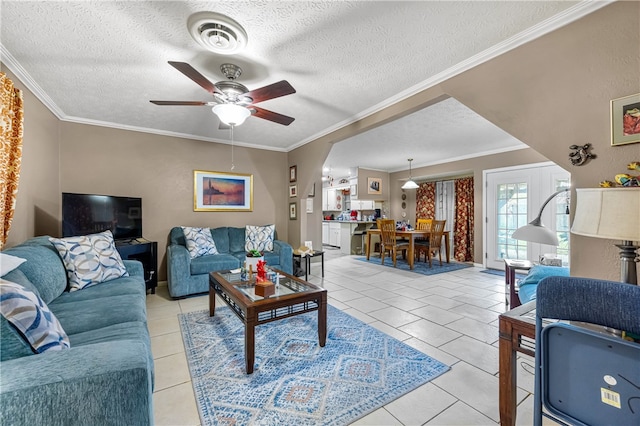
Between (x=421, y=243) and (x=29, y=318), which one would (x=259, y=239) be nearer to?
(x=29, y=318)

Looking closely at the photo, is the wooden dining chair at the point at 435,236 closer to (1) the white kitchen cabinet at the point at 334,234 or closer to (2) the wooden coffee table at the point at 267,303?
(1) the white kitchen cabinet at the point at 334,234

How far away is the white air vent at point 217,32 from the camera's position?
1.67m

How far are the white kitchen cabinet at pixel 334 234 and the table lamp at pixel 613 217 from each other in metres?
6.90

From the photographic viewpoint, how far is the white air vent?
5.49 feet

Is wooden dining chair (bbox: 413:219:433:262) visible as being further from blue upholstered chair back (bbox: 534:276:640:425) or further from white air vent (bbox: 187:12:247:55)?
white air vent (bbox: 187:12:247:55)

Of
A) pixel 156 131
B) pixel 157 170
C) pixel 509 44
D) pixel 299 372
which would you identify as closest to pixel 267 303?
pixel 299 372

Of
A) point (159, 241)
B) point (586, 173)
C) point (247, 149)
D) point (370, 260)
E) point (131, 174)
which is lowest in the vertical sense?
point (370, 260)

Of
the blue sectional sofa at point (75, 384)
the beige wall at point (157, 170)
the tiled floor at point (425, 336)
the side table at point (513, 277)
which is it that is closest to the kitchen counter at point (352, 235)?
the tiled floor at point (425, 336)

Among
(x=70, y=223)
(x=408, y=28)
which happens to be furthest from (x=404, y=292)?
(x=70, y=223)

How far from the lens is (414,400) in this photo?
155cm

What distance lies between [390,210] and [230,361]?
6462 mm

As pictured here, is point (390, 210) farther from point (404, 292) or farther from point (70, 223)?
point (70, 223)

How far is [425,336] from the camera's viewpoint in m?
2.36

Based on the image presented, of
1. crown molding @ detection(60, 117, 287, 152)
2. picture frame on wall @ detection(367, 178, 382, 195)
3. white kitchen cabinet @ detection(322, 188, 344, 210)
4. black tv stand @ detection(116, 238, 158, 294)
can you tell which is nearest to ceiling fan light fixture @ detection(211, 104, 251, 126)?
black tv stand @ detection(116, 238, 158, 294)
